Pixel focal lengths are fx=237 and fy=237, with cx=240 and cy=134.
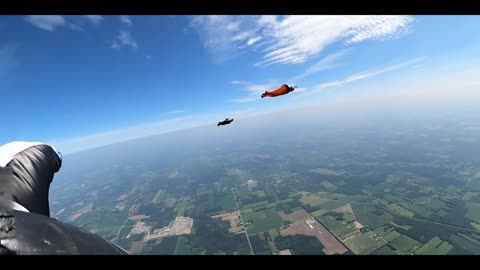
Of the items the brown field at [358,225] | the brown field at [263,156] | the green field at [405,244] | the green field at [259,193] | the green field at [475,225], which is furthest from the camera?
the brown field at [263,156]

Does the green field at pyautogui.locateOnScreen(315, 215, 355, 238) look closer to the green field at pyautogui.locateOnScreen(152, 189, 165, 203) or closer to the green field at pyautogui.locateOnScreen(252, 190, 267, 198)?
the green field at pyautogui.locateOnScreen(252, 190, 267, 198)

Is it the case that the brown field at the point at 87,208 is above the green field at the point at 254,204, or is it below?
above

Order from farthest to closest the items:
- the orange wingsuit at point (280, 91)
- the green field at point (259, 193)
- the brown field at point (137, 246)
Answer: the green field at point (259, 193) → the brown field at point (137, 246) → the orange wingsuit at point (280, 91)

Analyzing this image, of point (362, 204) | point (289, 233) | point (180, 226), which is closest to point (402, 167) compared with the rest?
point (362, 204)

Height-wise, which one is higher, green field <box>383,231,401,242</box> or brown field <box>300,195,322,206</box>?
green field <box>383,231,401,242</box>

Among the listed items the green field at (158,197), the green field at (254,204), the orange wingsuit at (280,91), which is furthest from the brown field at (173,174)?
the orange wingsuit at (280,91)

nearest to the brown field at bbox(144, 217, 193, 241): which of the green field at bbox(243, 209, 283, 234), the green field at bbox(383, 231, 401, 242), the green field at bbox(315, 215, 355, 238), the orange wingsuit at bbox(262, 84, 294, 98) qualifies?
the green field at bbox(243, 209, 283, 234)

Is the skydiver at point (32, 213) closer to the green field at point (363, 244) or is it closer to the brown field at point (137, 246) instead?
the green field at point (363, 244)

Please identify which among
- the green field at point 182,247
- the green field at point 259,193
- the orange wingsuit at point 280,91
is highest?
the orange wingsuit at point 280,91
